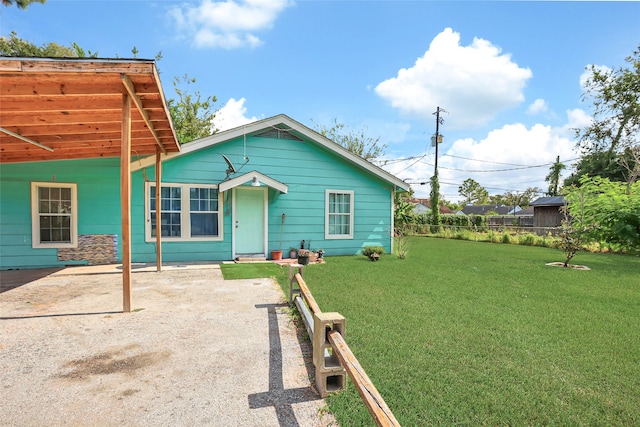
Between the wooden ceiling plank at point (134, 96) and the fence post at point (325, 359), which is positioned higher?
the wooden ceiling plank at point (134, 96)

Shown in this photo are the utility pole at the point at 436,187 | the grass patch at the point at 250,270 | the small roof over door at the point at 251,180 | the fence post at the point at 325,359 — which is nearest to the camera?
the fence post at the point at 325,359

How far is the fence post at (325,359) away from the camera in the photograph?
2.43 m

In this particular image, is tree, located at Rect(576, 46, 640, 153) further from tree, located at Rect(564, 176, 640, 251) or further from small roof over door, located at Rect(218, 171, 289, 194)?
small roof over door, located at Rect(218, 171, 289, 194)

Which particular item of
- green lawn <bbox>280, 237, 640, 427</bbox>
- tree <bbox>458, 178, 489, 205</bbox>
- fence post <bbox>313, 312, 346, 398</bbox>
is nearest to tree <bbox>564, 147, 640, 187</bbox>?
green lawn <bbox>280, 237, 640, 427</bbox>

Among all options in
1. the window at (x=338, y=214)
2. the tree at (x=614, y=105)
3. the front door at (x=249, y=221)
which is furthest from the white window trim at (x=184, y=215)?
the tree at (x=614, y=105)

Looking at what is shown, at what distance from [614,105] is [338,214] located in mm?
25866

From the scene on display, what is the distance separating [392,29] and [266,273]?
7.96 m

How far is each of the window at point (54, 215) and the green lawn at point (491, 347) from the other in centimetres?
542

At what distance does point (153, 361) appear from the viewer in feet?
9.53

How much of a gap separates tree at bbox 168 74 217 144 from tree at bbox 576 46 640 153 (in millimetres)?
27909

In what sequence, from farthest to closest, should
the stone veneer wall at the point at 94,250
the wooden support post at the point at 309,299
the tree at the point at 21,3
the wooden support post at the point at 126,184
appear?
the tree at the point at 21,3
the stone veneer wall at the point at 94,250
the wooden support post at the point at 126,184
the wooden support post at the point at 309,299

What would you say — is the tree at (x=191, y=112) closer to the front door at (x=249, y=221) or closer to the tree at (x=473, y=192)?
the front door at (x=249, y=221)

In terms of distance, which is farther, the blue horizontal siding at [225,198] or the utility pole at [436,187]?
the utility pole at [436,187]

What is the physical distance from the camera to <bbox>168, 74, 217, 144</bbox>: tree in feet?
65.9
